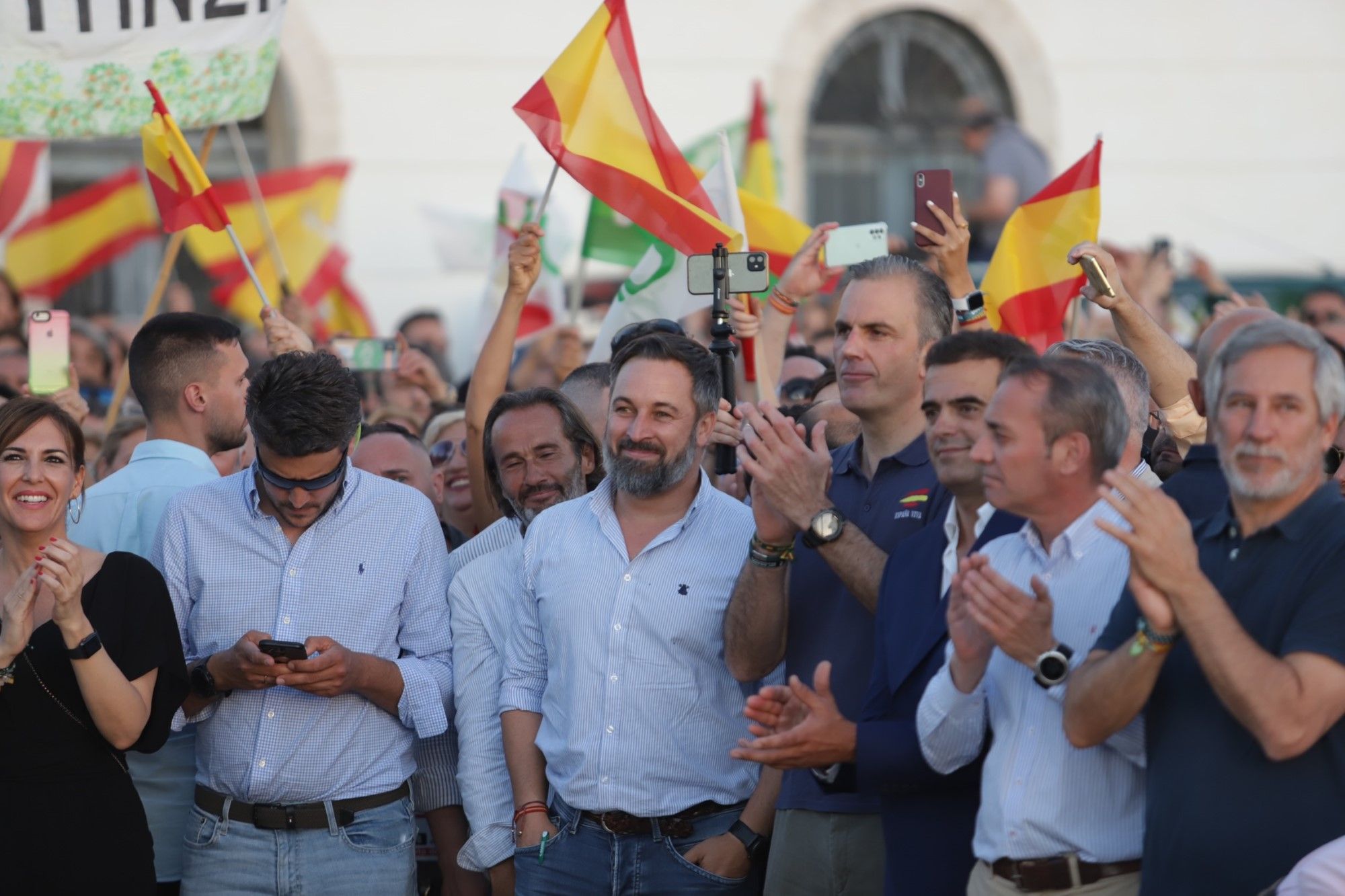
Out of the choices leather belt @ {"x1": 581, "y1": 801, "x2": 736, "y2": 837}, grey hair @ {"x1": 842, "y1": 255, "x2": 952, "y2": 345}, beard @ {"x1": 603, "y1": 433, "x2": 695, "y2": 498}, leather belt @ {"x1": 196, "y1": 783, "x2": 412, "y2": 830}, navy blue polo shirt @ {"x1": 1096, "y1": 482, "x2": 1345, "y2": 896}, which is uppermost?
grey hair @ {"x1": 842, "y1": 255, "x2": 952, "y2": 345}

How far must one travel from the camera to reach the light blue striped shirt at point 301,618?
457 cm

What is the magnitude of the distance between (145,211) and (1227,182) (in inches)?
370

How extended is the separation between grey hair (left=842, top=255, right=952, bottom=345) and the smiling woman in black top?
204cm

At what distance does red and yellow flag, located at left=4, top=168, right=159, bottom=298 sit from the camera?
11312 millimetres

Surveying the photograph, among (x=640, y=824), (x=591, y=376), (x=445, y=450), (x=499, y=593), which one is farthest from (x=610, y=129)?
(x=640, y=824)

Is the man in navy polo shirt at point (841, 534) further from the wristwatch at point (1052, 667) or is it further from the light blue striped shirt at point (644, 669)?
the wristwatch at point (1052, 667)

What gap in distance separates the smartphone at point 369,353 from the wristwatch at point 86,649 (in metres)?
2.86

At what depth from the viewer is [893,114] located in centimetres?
1593

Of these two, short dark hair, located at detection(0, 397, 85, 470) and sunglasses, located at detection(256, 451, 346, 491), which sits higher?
short dark hair, located at detection(0, 397, 85, 470)

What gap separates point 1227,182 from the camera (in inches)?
Result: 615

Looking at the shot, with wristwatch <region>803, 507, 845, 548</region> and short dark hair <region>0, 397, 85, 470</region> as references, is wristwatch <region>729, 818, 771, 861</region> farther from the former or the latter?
short dark hair <region>0, 397, 85, 470</region>

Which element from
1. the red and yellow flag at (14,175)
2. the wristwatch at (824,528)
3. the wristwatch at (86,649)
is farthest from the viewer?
the red and yellow flag at (14,175)

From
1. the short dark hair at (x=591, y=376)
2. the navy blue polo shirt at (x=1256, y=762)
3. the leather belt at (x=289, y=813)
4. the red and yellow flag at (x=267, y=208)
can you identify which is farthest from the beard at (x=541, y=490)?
the red and yellow flag at (x=267, y=208)

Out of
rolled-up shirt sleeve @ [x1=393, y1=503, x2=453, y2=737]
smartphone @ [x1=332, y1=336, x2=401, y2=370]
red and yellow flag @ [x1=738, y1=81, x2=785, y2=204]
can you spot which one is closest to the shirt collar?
rolled-up shirt sleeve @ [x1=393, y1=503, x2=453, y2=737]
